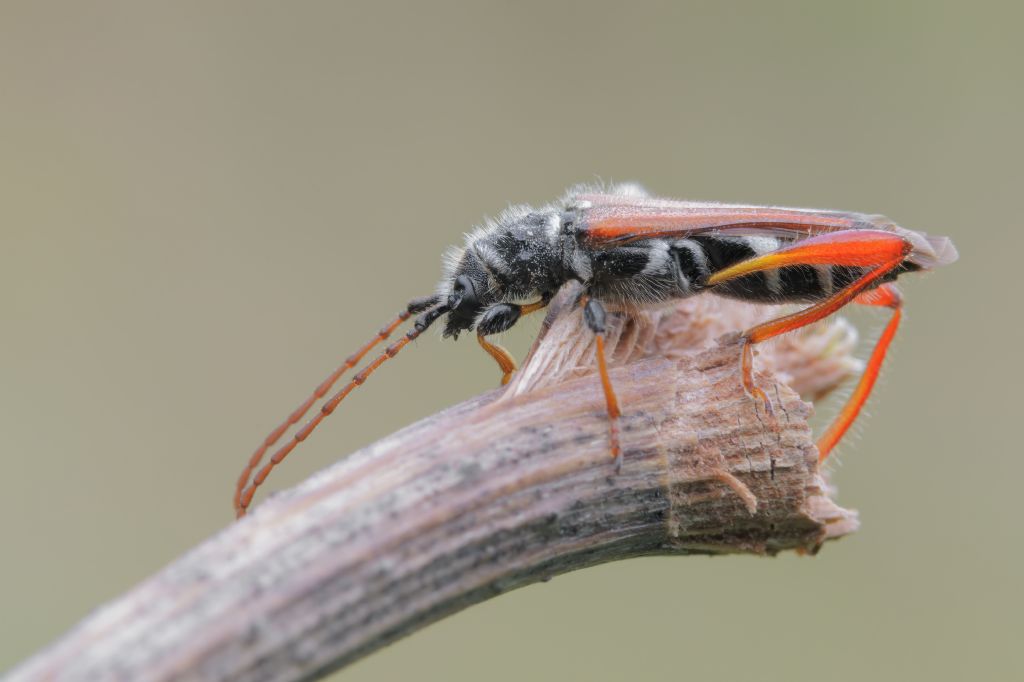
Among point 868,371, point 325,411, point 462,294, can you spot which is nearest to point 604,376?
point 325,411

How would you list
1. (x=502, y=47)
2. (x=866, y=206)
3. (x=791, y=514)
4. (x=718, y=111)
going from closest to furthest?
(x=791, y=514), (x=866, y=206), (x=718, y=111), (x=502, y=47)

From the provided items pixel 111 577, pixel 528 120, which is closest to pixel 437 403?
pixel 111 577

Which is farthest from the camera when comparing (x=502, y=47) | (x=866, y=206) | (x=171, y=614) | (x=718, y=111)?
(x=502, y=47)

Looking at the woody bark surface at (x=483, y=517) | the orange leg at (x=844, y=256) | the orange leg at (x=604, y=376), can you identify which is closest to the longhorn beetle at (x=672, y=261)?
the orange leg at (x=844, y=256)

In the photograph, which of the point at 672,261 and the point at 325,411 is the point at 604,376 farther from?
the point at 672,261

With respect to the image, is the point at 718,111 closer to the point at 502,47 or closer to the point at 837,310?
the point at 502,47

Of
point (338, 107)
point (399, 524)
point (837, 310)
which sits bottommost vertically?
point (399, 524)

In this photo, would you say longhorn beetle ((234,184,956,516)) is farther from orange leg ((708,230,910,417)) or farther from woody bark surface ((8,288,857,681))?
woody bark surface ((8,288,857,681))
